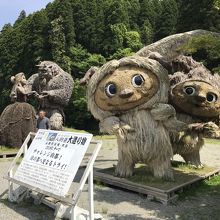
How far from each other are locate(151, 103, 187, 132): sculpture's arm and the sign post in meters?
2.30

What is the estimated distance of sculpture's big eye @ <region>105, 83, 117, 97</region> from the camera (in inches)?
346

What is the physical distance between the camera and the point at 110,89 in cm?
883

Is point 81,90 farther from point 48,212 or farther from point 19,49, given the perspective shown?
point 48,212

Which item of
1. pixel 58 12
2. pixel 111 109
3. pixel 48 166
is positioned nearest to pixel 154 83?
pixel 111 109

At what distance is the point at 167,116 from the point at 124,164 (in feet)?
4.93

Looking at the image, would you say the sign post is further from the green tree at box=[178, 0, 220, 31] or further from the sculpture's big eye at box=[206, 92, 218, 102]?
the green tree at box=[178, 0, 220, 31]

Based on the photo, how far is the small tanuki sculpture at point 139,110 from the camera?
8.64 m

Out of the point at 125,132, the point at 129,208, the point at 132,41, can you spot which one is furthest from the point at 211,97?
the point at 132,41

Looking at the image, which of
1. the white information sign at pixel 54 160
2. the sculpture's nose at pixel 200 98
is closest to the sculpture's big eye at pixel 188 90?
the sculpture's nose at pixel 200 98

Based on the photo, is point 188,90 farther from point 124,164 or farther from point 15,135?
point 15,135

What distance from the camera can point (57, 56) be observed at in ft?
111

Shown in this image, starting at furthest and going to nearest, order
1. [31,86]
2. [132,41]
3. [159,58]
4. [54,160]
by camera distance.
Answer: [132,41] → [31,86] → [159,58] → [54,160]

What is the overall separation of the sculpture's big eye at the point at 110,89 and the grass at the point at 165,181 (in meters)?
1.93

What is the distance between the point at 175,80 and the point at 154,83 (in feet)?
4.66
